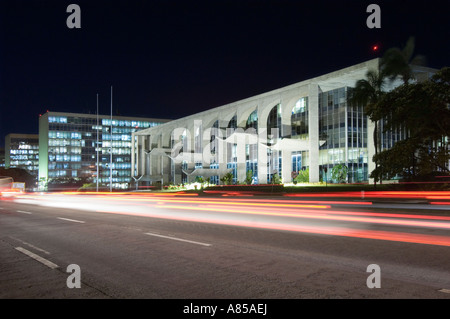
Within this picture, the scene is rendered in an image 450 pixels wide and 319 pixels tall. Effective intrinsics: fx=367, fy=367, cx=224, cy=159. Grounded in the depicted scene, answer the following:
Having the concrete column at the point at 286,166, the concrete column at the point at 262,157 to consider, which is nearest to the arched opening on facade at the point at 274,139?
the concrete column at the point at 262,157

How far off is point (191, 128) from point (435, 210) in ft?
172

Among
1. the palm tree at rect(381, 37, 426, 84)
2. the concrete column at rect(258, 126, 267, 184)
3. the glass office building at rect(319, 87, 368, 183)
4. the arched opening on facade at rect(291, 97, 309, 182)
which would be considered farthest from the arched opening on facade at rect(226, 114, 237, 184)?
the palm tree at rect(381, 37, 426, 84)

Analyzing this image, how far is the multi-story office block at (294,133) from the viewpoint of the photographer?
1667 inches

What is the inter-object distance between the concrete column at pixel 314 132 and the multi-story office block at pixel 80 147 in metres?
98.9

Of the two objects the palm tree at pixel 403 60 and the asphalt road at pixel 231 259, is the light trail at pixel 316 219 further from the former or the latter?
the palm tree at pixel 403 60

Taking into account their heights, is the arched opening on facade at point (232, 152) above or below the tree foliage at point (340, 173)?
above

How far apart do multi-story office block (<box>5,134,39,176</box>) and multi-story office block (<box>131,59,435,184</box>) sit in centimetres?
12953

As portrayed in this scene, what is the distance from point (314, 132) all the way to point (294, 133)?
708 centimetres

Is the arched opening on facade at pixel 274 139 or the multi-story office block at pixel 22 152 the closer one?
the arched opening on facade at pixel 274 139

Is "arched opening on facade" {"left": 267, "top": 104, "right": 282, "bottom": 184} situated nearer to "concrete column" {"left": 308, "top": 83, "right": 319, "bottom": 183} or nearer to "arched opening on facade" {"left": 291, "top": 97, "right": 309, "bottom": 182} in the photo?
"arched opening on facade" {"left": 291, "top": 97, "right": 309, "bottom": 182}

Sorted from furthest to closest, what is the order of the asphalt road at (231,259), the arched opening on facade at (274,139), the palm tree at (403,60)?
the arched opening on facade at (274,139) < the palm tree at (403,60) < the asphalt road at (231,259)

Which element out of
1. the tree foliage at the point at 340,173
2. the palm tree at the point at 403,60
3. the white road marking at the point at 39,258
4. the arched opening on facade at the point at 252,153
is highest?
the palm tree at the point at 403,60

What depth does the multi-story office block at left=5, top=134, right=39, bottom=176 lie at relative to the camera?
6555 inches

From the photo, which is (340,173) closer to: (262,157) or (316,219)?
(262,157)
